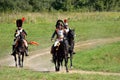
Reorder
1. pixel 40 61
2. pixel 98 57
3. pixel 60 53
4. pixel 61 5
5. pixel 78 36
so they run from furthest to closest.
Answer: pixel 61 5 → pixel 78 36 → pixel 98 57 → pixel 40 61 → pixel 60 53

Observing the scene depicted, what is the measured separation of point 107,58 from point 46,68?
5822mm

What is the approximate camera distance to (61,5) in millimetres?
90750

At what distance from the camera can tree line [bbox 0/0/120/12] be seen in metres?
75.1

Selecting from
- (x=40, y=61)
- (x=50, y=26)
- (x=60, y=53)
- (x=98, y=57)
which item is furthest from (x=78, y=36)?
(x=60, y=53)

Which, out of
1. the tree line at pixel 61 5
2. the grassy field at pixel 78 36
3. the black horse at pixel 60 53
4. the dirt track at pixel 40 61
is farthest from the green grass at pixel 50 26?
the tree line at pixel 61 5

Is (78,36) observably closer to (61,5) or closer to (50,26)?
(50,26)

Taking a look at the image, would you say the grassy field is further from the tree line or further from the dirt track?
the tree line

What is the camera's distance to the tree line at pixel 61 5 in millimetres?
75062

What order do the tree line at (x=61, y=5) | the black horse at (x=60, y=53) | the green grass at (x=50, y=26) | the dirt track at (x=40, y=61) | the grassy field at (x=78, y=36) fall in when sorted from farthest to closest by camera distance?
the tree line at (x=61, y=5) < the green grass at (x=50, y=26) < the dirt track at (x=40, y=61) < the black horse at (x=60, y=53) < the grassy field at (x=78, y=36)

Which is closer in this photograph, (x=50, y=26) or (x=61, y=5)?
(x=50, y=26)

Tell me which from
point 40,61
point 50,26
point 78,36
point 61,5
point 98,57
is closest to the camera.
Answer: point 40,61

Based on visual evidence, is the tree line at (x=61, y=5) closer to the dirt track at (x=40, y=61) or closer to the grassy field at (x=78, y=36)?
the grassy field at (x=78, y=36)

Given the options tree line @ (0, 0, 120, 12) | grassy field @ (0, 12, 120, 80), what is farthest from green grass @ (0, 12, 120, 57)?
tree line @ (0, 0, 120, 12)

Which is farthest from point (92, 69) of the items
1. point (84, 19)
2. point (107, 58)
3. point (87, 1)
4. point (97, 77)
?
point (87, 1)
